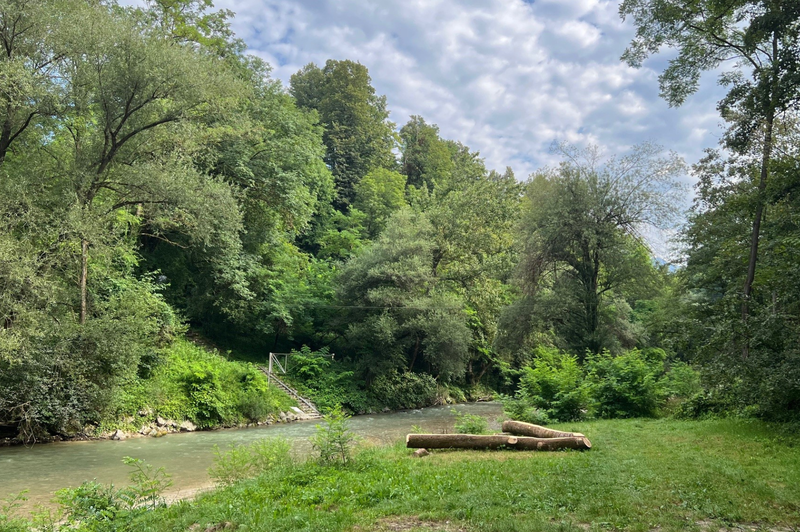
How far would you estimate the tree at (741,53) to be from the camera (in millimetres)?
10367

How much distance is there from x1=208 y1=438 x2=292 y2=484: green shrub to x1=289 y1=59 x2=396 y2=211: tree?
1513 inches

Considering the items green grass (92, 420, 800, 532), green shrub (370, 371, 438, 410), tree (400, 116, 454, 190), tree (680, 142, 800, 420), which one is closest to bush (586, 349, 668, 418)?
tree (680, 142, 800, 420)

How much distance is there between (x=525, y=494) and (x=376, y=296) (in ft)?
68.6

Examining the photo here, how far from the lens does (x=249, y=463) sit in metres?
9.26

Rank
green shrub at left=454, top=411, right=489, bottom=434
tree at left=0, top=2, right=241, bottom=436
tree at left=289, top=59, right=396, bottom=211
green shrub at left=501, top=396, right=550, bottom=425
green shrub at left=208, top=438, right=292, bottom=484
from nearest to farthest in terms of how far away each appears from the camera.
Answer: green shrub at left=208, top=438, right=292, bottom=484 < green shrub at left=454, top=411, right=489, bottom=434 < green shrub at left=501, top=396, right=550, bottom=425 < tree at left=0, top=2, right=241, bottom=436 < tree at left=289, top=59, right=396, bottom=211

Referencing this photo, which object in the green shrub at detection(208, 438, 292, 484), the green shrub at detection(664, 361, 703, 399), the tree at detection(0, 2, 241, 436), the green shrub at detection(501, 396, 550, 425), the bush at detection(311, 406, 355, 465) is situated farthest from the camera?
the green shrub at detection(664, 361, 703, 399)

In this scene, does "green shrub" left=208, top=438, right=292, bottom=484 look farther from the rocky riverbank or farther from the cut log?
the rocky riverbank

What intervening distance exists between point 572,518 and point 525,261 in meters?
19.5

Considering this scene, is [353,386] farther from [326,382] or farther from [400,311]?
[400,311]

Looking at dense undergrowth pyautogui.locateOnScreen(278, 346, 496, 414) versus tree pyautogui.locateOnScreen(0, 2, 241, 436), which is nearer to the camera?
tree pyautogui.locateOnScreen(0, 2, 241, 436)

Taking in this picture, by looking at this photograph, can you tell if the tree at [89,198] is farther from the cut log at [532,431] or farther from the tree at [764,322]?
the tree at [764,322]

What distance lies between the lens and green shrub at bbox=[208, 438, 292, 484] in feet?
27.9

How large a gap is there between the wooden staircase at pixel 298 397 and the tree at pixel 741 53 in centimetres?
1752

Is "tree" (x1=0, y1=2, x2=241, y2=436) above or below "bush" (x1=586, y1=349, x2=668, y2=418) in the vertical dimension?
above
